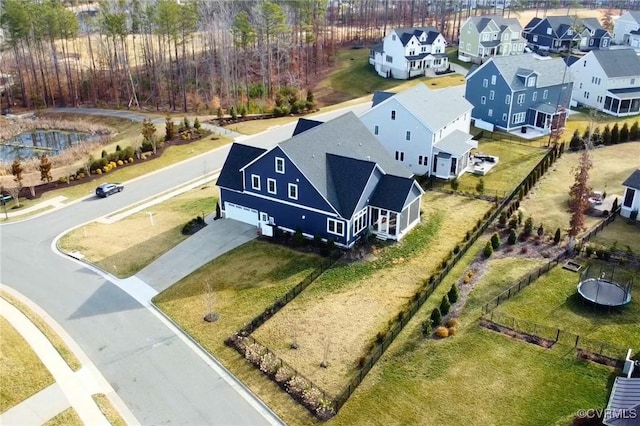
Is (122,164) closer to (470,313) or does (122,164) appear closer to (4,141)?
(4,141)

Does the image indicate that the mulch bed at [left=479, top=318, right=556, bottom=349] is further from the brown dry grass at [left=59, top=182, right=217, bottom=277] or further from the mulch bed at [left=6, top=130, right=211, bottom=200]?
the mulch bed at [left=6, top=130, right=211, bottom=200]

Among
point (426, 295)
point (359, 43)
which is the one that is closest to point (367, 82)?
point (359, 43)

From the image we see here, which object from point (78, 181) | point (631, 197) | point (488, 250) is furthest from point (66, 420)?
point (631, 197)

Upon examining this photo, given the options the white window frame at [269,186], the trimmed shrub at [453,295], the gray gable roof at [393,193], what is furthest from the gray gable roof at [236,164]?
the trimmed shrub at [453,295]

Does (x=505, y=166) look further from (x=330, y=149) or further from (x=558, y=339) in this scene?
(x=558, y=339)

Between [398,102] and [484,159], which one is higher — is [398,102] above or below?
above

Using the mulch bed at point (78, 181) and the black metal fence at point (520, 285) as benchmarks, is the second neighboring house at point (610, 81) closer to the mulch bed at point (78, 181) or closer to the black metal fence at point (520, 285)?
the black metal fence at point (520, 285)
